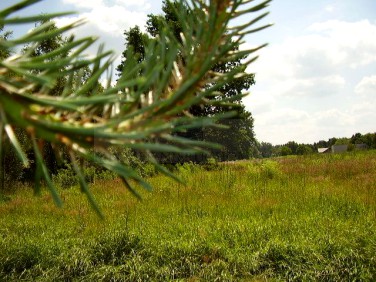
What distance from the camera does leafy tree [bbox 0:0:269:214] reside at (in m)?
0.26

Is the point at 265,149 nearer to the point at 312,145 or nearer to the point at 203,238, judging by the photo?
the point at 312,145

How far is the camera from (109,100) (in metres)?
0.28

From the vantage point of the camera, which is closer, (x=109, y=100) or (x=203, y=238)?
(x=109, y=100)

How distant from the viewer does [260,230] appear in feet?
12.9

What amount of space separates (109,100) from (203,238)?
3.65 meters

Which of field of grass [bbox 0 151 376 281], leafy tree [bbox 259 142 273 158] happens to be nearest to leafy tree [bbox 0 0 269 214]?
field of grass [bbox 0 151 376 281]

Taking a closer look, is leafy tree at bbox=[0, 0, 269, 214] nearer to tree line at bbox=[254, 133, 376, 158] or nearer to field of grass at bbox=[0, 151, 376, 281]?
field of grass at bbox=[0, 151, 376, 281]

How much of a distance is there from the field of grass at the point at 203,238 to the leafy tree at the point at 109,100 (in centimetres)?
236

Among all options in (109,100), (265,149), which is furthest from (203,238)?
(265,149)

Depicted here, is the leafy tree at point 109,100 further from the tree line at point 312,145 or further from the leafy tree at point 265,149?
the leafy tree at point 265,149

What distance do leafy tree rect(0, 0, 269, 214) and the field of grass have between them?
7.76ft

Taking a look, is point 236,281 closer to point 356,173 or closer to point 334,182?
point 334,182

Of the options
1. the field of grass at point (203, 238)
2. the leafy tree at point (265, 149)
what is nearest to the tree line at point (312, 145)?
the leafy tree at point (265, 149)

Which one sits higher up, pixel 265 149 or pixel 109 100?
pixel 265 149
